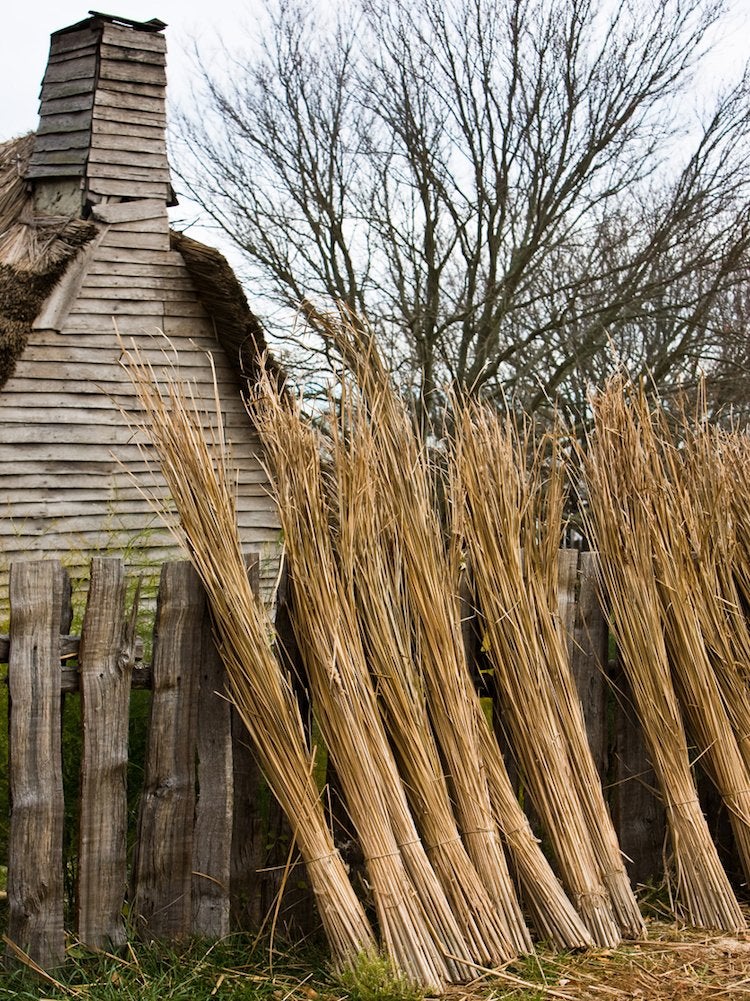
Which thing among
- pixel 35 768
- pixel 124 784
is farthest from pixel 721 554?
pixel 35 768

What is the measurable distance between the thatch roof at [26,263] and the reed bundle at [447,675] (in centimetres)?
367

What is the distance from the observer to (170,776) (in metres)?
2.49

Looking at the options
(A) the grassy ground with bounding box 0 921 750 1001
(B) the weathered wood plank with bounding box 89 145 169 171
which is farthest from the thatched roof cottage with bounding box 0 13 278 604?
(A) the grassy ground with bounding box 0 921 750 1001

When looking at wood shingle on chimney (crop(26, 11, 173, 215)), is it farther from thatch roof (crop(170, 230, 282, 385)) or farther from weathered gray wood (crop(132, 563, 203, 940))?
weathered gray wood (crop(132, 563, 203, 940))

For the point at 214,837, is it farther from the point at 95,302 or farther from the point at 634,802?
the point at 95,302

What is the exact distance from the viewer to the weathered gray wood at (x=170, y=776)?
248 cm

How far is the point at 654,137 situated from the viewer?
9656 mm

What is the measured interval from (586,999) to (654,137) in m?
9.04

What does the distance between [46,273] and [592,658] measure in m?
4.18

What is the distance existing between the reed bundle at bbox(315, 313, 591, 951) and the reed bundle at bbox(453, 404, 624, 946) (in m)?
0.10

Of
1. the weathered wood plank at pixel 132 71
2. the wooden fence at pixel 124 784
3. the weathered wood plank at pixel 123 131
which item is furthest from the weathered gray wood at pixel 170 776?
the weathered wood plank at pixel 132 71

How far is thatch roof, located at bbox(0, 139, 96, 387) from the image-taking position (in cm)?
570

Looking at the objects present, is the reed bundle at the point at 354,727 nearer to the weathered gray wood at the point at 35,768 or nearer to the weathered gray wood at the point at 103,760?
the weathered gray wood at the point at 103,760

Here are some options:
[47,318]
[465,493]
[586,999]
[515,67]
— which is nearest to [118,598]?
[465,493]
